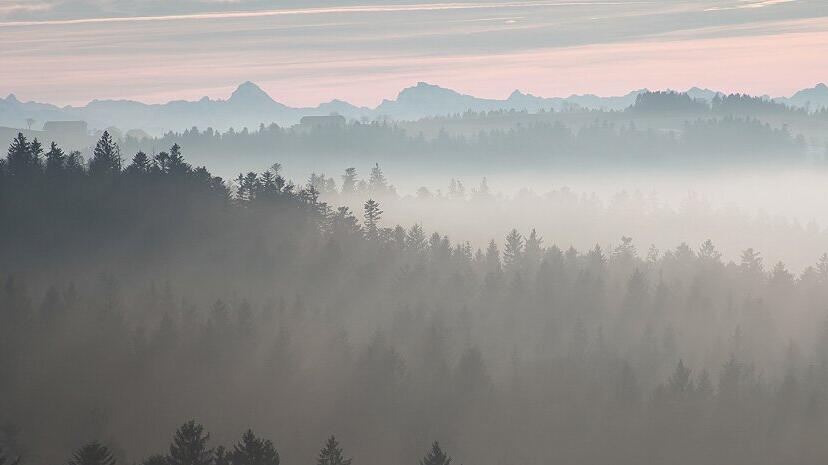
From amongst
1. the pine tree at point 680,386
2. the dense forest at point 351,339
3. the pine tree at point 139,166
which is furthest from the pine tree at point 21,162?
the pine tree at point 680,386

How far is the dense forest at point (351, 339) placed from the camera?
342 feet

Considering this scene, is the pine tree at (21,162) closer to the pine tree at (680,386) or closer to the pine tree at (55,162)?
the pine tree at (55,162)

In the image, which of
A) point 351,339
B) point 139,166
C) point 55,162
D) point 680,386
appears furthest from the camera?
point 139,166

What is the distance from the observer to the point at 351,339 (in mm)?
121688

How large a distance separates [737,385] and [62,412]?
62.8 metres

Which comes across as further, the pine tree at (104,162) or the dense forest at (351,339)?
the pine tree at (104,162)

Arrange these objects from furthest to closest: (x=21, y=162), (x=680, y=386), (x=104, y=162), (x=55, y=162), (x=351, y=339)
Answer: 1. (x=104, y=162)
2. (x=55, y=162)
3. (x=21, y=162)
4. (x=351, y=339)
5. (x=680, y=386)

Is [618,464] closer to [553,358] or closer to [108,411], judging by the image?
[553,358]

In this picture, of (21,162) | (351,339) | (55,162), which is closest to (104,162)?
(55,162)

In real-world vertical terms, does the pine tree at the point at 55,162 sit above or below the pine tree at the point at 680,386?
above

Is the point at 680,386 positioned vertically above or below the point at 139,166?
below

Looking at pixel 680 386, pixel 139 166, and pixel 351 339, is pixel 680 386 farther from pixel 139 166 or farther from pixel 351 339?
pixel 139 166

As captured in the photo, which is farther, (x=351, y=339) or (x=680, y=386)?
(x=351, y=339)

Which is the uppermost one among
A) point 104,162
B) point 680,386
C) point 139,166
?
point 104,162
